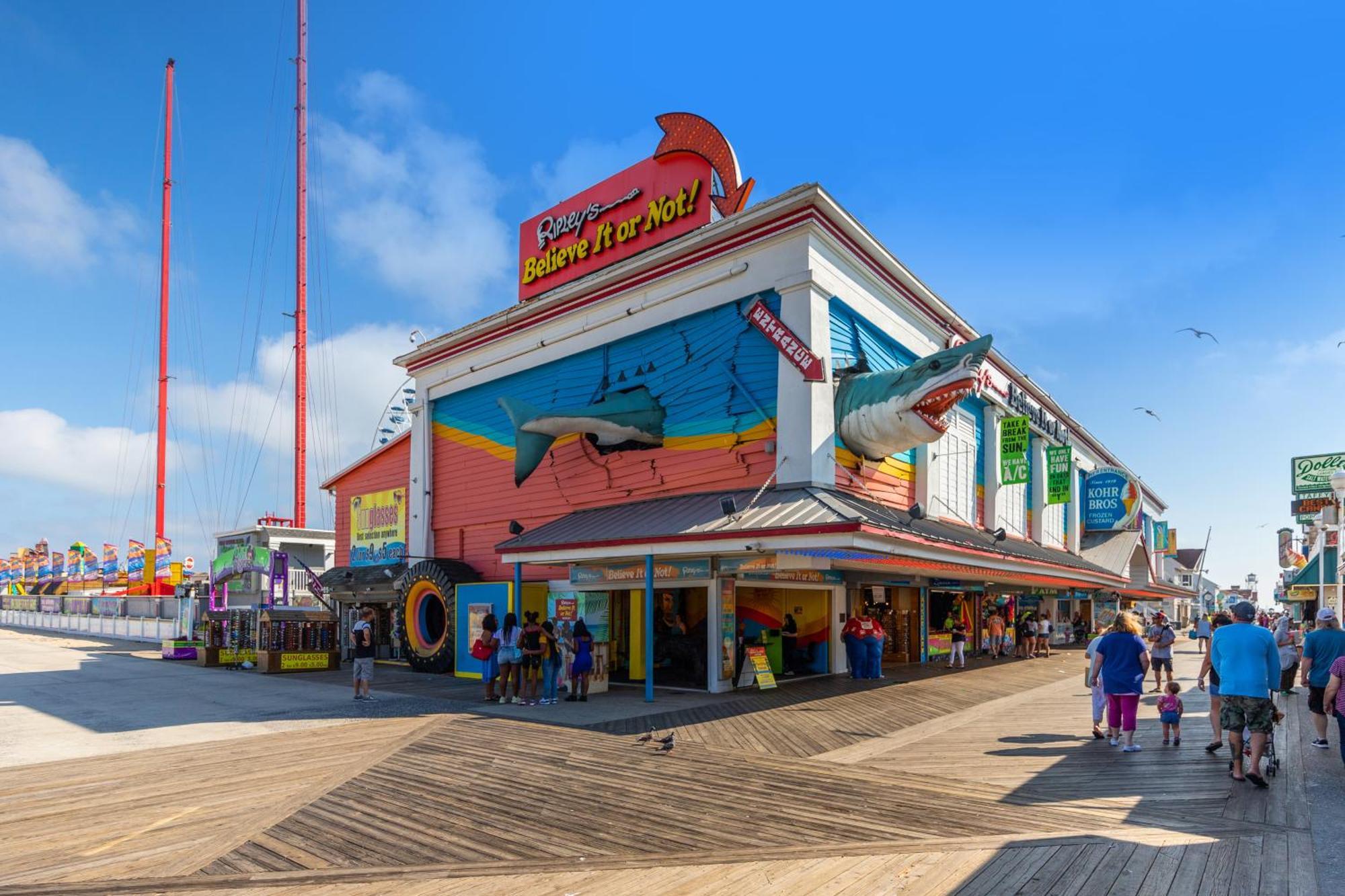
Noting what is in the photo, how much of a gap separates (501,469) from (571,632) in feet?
23.7

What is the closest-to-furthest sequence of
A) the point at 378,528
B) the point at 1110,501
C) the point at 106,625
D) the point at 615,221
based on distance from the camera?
1. the point at 615,221
2. the point at 378,528
3. the point at 1110,501
4. the point at 106,625

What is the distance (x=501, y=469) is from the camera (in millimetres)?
21188

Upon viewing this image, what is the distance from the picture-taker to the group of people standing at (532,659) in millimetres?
13828

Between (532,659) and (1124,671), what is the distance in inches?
348

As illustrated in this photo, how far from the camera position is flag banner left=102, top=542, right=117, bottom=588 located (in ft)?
200

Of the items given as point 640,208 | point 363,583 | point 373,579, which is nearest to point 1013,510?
point 640,208

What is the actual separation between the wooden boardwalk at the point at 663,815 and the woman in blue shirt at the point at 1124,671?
14.6 inches

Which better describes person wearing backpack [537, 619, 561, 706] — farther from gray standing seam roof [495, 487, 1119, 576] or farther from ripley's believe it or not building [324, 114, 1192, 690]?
gray standing seam roof [495, 487, 1119, 576]

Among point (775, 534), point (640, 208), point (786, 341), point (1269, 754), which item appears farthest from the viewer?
point (640, 208)

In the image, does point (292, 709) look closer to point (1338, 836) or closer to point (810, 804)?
point (810, 804)

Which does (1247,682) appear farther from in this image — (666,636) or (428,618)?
(428,618)

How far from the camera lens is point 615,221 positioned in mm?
20016

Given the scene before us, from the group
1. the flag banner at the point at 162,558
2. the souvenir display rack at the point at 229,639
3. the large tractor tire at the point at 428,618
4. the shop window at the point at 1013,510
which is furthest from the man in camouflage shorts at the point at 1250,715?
the flag banner at the point at 162,558

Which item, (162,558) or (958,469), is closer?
(958,469)
